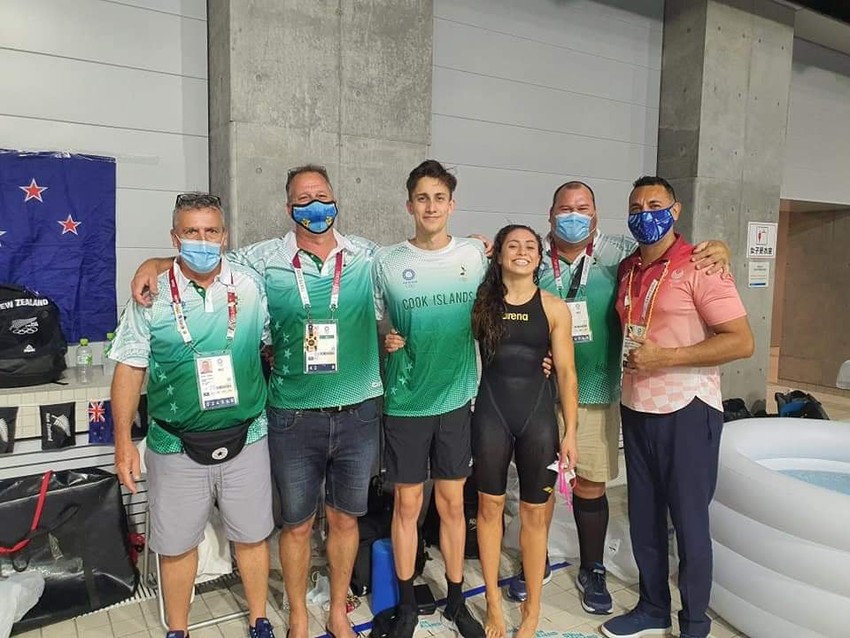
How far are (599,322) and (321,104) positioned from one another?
176 centimetres

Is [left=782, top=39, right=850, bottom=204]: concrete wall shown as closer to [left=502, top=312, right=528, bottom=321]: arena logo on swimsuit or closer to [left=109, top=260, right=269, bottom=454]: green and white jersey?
[left=502, top=312, right=528, bottom=321]: arena logo on swimsuit

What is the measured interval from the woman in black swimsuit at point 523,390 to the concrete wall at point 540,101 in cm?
181

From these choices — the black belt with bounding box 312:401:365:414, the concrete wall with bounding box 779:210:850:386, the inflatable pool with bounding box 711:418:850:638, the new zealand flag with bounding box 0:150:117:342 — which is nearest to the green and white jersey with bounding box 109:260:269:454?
the black belt with bounding box 312:401:365:414

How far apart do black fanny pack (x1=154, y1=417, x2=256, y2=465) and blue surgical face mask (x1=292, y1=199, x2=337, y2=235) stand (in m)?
0.72

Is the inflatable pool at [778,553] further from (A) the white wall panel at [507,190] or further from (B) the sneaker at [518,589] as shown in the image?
(A) the white wall panel at [507,190]

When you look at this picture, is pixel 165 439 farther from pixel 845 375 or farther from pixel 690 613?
pixel 845 375

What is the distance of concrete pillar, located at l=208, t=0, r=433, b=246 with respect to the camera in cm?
302

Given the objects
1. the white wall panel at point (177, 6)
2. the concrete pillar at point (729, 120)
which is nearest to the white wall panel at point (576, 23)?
the concrete pillar at point (729, 120)

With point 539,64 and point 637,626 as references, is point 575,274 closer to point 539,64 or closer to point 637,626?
point 637,626

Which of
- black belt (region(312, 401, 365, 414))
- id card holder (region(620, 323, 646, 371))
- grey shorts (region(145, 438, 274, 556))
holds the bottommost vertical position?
grey shorts (region(145, 438, 274, 556))

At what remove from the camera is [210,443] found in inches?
82.1

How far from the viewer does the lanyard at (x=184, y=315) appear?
2.04 meters

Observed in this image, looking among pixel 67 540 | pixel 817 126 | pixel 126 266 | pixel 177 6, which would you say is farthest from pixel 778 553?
pixel 817 126

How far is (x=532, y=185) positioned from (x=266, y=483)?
2.94 m
